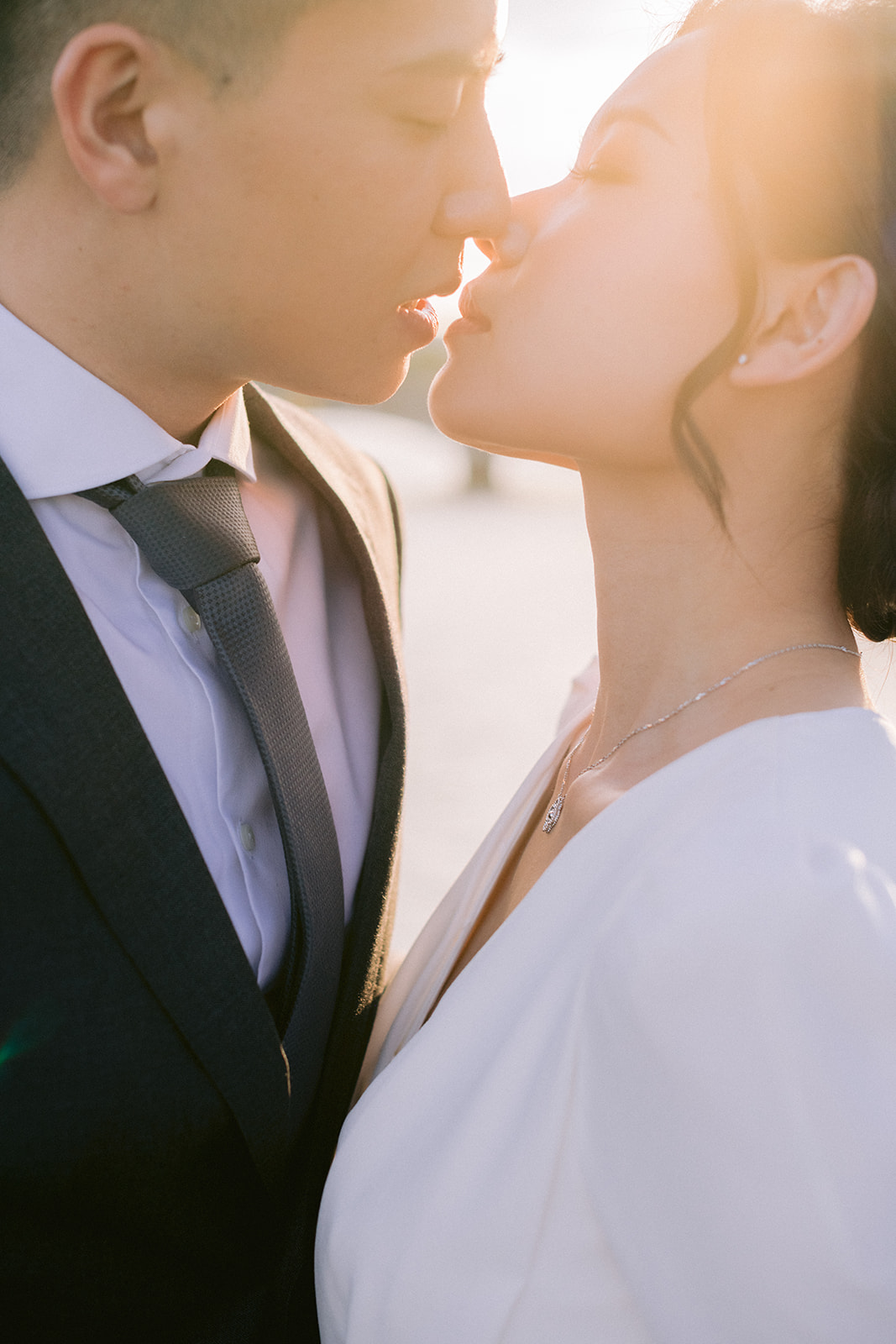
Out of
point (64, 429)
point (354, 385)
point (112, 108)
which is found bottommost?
point (354, 385)

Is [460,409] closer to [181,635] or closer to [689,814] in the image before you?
[181,635]

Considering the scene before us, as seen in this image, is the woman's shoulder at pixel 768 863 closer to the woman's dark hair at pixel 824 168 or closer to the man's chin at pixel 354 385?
the woman's dark hair at pixel 824 168

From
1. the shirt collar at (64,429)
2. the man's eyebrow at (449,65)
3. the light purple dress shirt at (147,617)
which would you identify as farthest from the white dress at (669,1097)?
the man's eyebrow at (449,65)

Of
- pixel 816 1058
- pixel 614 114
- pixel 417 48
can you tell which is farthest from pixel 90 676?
pixel 614 114

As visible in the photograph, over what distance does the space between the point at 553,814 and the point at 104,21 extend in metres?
1.24

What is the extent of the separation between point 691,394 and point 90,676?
85 centimetres

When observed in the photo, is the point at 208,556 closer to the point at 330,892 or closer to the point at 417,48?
the point at 330,892

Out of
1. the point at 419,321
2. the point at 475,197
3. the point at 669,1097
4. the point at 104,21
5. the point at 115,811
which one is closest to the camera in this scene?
the point at 669,1097

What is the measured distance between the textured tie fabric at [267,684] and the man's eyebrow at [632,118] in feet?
2.46

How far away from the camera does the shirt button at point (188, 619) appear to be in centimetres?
125

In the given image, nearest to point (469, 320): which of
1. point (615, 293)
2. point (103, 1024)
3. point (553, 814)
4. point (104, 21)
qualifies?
point (615, 293)

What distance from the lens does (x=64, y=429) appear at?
1210 millimetres

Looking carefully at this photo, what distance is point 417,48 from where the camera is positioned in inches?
50.1

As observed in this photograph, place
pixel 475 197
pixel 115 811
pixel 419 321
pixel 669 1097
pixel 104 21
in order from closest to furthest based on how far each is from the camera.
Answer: pixel 669 1097, pixel 115 811, pixel 104 21, pixel 475 197, pixel 419 321
